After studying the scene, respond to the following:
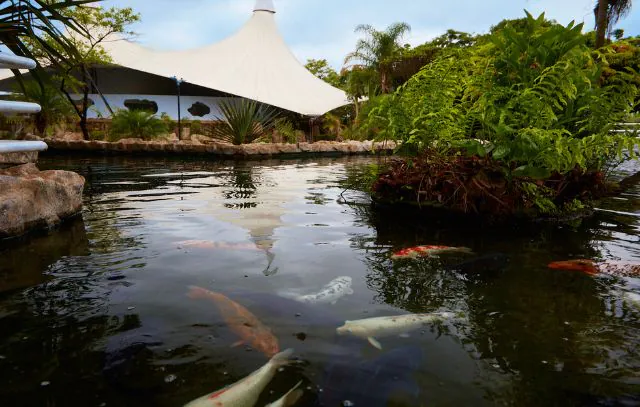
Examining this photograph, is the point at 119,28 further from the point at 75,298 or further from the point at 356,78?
the point at 75,298

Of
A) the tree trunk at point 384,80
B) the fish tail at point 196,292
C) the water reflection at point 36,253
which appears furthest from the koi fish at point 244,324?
the tree trunk at point 384,80

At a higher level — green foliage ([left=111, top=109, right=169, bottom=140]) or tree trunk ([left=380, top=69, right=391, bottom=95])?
tree trunk ([left=380, top=69, right=391, bottom=95])

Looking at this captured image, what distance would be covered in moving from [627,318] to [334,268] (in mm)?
1833

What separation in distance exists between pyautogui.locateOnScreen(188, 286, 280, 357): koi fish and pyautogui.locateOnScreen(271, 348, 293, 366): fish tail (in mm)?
34

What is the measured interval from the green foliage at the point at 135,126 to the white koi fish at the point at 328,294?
57.1 feet

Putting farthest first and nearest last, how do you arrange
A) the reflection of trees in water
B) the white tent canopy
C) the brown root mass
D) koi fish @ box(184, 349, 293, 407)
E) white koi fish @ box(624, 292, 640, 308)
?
1. the white tent canopy
2. the brown root mass
3. white koi fish @ box(624, 292, 640, 308)
4. the reflection of trees in water
5. koi fish @ box(184, 349, 293, 407)

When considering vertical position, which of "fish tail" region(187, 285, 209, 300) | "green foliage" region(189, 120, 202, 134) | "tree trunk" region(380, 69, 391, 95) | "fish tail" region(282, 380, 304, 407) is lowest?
"fish tail" region(282, 380, 304, 407)

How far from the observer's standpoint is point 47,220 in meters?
4.41

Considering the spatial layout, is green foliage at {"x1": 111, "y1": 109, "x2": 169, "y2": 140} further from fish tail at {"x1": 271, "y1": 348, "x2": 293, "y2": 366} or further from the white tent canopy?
fish tail at {"x1": 271, "y1": 348, "x2": 293, "y2": 366}

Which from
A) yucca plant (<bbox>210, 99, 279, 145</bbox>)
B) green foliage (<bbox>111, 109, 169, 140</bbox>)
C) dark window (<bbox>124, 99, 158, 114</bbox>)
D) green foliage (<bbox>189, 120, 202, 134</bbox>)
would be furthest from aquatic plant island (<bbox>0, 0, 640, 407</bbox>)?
dark window (<bbox>124, 99, 158, 114</bbox>)

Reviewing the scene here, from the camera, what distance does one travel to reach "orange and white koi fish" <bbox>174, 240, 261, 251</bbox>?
12.6ft

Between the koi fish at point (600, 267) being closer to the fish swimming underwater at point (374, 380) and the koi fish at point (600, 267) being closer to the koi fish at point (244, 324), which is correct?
the fish swimming underwater at point (374, 380)

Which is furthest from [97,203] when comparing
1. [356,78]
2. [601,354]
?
[356,78]

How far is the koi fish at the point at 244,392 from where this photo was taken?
1.61 metres
